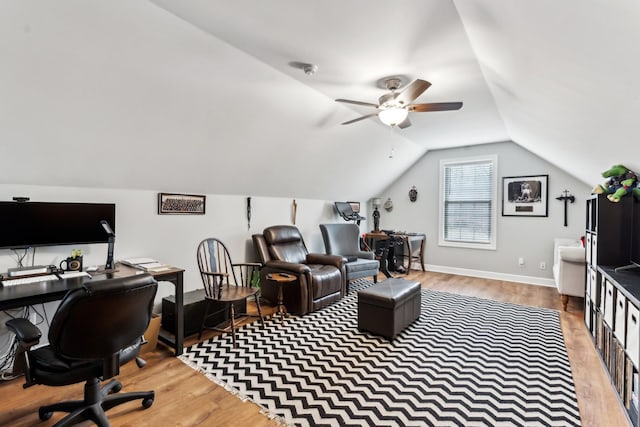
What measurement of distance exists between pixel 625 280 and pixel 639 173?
1.11m

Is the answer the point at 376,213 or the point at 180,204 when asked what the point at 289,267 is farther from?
the point at 376,213

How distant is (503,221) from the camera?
544 cm

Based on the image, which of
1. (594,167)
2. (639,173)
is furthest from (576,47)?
(594,167)

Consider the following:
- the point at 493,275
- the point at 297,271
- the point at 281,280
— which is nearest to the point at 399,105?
the point at 297,271

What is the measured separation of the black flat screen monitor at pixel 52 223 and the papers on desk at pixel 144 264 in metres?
0.30

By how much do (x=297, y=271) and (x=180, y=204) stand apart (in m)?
1.54

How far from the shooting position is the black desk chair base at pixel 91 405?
5.54 feet

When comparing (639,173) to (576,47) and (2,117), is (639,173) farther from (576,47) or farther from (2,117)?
(2,117)

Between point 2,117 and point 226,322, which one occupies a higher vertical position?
point 2,117

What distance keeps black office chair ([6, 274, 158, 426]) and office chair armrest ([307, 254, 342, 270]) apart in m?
2.67

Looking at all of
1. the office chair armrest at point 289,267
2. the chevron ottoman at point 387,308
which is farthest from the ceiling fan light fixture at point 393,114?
the office chair armrest at point 289,267

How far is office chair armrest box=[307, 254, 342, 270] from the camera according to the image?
13.7 feet

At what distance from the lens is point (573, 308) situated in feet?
12.8

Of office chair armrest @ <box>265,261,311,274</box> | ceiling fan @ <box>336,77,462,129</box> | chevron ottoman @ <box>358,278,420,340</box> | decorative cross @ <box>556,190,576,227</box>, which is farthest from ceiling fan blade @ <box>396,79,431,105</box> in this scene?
decorative cross @ <box>556,190,576,227</box>
